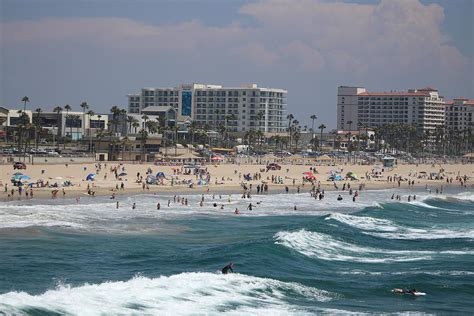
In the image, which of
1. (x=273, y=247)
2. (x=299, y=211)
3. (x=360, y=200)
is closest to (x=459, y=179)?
(x=360, y=200)

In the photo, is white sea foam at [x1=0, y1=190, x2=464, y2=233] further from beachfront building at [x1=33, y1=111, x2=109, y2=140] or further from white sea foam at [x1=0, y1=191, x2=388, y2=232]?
beachfront building at [x1=33, y1=111, x2=109, y2=140]

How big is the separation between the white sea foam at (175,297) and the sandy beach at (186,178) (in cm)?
2874

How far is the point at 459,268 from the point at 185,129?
111 metres

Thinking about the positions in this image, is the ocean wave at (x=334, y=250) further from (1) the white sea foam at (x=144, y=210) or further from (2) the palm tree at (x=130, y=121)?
(2) the palm tree at (x=130, y=121)

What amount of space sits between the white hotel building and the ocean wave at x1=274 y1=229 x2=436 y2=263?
138m

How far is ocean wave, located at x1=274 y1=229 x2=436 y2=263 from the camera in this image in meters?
34.7

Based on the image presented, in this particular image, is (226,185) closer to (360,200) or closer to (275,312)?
(360,200)

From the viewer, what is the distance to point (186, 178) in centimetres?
7619

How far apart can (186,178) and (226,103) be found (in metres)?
108

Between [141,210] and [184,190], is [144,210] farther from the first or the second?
[184,190]

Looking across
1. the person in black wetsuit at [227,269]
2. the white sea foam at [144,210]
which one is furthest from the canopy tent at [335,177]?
the person in black wetsuit at [227,269]

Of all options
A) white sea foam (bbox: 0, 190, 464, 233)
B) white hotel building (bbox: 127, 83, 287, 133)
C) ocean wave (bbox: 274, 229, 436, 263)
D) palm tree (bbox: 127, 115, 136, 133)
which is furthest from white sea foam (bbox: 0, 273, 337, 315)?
white hotel building (bbox: 127, 83, 287, 133)

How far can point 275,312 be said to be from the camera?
24.3 m

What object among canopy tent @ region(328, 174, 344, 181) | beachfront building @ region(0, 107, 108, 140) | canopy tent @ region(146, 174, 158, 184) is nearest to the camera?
canopy tent @ region(146, 174, 158, 184)
